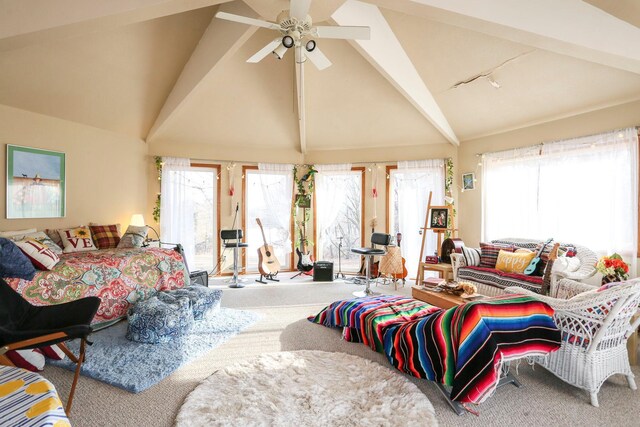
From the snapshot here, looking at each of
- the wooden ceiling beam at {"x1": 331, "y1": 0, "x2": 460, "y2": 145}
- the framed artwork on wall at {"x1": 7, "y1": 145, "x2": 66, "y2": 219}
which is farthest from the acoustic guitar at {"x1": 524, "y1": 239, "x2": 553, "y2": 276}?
the framed artwork on wall at {"x1": 7, "y1": 145, "x2": 66, "y2": 219}

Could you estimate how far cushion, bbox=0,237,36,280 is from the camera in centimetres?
268

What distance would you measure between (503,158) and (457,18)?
3060mm

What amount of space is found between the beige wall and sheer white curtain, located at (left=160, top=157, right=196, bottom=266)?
0.36 metres

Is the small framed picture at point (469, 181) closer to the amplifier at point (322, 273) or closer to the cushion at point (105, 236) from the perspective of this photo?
the amplifier at point (322, 273)

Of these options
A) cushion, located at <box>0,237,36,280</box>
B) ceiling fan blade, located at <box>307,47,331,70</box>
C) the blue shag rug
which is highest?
ceiling fan blade, located at <box>307,47,331,70</box>

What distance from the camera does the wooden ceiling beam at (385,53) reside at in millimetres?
3508

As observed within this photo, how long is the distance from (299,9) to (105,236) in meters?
4.10

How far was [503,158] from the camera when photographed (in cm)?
498

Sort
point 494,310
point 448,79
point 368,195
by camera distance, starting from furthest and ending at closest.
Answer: point 368,195
point 448,79
point 494,310

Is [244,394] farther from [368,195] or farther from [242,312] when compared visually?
[368,195]

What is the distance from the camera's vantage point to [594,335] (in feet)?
6.82

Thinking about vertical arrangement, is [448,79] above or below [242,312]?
above

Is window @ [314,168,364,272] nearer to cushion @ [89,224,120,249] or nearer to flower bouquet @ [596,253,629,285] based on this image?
cushion @ [89,224,120,249]

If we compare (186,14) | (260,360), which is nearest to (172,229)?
(186,14)
